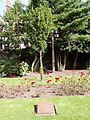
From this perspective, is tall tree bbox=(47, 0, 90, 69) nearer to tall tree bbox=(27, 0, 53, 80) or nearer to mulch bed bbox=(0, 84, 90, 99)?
tall tree bbox=(27, 0, 53, 80)

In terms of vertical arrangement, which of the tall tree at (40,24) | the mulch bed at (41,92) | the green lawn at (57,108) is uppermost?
the tall tree at (40,24)

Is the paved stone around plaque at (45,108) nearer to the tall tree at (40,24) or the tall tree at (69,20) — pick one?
the tall tree at (40,24)

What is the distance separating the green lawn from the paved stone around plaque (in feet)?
0.50

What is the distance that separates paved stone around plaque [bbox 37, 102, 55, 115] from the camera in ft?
19.2

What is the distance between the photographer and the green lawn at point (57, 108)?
5.65 metres

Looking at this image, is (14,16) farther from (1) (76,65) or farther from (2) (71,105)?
(2) (71,105)

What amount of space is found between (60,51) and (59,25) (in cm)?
255

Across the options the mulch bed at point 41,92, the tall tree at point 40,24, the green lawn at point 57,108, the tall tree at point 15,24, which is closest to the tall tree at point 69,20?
the tall tree at point 15,24

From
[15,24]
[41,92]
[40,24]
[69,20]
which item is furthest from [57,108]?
[69,20]

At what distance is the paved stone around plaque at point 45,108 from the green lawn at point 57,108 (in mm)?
151

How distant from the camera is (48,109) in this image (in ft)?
19.9

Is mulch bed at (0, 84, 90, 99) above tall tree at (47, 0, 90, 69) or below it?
below

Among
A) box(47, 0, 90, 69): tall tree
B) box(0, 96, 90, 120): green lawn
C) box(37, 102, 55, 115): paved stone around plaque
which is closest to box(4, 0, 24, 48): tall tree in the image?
box(47, 0, 90, 69): tall tree

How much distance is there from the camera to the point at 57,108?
627cm
